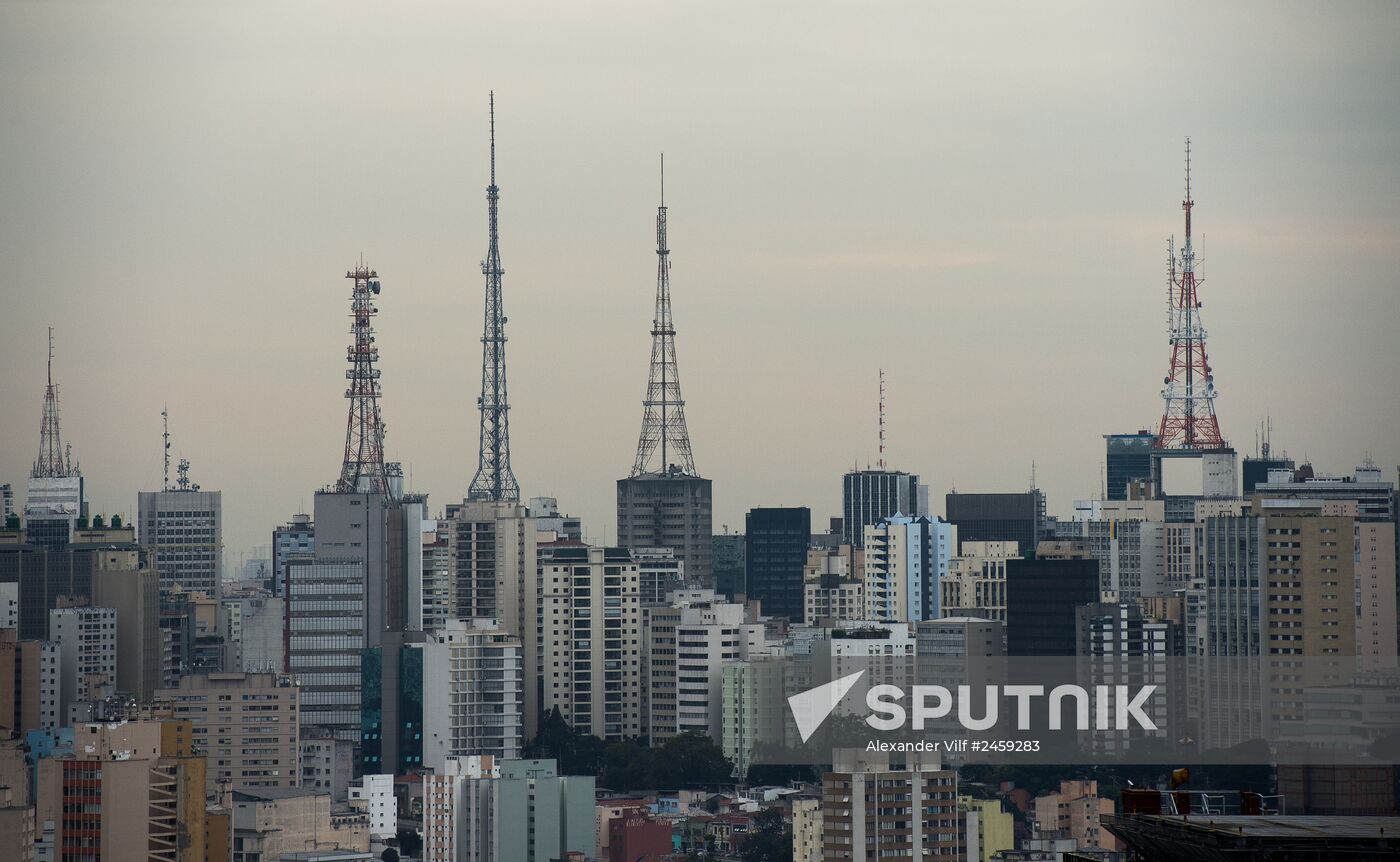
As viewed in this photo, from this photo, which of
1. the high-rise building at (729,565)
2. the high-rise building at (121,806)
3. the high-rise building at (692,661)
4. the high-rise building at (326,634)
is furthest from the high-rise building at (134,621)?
the high-rise building at (121,806)

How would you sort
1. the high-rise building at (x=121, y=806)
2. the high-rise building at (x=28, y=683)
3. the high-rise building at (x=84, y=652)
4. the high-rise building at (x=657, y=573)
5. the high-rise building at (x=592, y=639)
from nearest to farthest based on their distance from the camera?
the high-rise building at (x=121, y=806) < the high-rise building at (x=28, y=683) < the high-rise building at (x=84, y=652) < the high-rise building at (x=592, y=639) < the high-rise building at (x=657, y=573)

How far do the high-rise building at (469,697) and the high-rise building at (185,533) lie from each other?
7.60 metres

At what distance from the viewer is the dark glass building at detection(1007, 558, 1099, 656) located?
23016mm

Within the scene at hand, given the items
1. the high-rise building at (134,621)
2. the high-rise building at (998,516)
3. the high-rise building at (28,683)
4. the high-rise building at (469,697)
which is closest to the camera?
the high-rise building at (28,683)

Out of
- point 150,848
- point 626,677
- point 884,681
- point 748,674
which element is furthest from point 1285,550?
point 150,848

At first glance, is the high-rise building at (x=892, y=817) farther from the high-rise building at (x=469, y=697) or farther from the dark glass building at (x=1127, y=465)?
the dark glass building at (x=1127, y=465)

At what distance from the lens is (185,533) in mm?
31266

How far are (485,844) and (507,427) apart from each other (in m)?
12.5

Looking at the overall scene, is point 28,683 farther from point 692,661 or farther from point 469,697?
point 692,661

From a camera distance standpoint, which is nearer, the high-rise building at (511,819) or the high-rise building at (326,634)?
the high-rise building at (511,819)

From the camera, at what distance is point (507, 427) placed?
1172 inches

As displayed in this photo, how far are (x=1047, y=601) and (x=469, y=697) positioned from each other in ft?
18.3

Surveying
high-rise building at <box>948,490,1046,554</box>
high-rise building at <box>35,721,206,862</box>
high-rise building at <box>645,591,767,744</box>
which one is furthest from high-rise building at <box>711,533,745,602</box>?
high-rise building at <box>35,721,206,862</box>

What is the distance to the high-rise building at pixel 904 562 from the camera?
1163 inches
